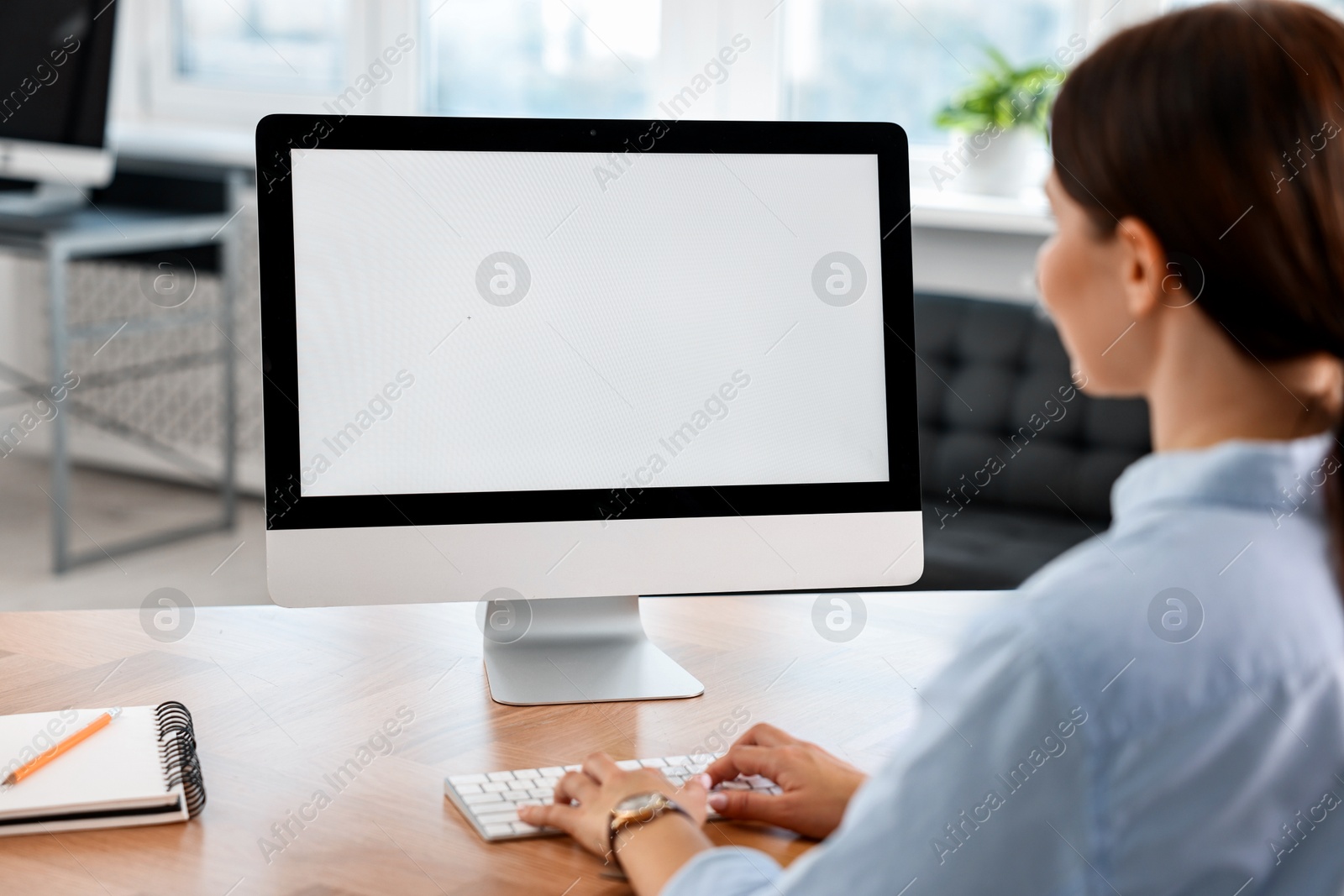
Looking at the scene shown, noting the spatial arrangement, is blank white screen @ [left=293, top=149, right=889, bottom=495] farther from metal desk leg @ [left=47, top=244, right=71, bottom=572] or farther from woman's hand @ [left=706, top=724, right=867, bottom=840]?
metal desk leg @ [left=47, top=244, right=71, bottom=572]

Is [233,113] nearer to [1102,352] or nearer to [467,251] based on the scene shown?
[467,251]

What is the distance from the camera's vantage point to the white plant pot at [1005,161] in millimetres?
3111

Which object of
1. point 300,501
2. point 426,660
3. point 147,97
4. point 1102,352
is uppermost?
point 147,97

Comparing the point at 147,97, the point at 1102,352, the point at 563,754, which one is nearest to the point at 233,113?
the point at 147,97

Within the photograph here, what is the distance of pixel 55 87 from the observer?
10.9 ft

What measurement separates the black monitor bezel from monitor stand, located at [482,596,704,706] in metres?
0.14

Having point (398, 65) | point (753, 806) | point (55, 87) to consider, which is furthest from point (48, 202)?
point (753, 806)

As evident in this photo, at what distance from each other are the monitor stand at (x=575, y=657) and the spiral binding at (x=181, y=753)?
0.26 m

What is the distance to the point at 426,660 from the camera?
1275 mm

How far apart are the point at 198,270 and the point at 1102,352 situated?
3408 millimetres

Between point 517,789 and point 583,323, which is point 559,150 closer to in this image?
point 583,323

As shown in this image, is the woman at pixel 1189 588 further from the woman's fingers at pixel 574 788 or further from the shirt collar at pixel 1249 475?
the woman's fingers at pixel 574 788

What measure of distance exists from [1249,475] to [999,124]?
8.54ft

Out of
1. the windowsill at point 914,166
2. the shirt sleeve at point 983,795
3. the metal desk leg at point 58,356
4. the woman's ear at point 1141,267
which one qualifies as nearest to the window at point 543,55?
the windowsill at point 914,166
